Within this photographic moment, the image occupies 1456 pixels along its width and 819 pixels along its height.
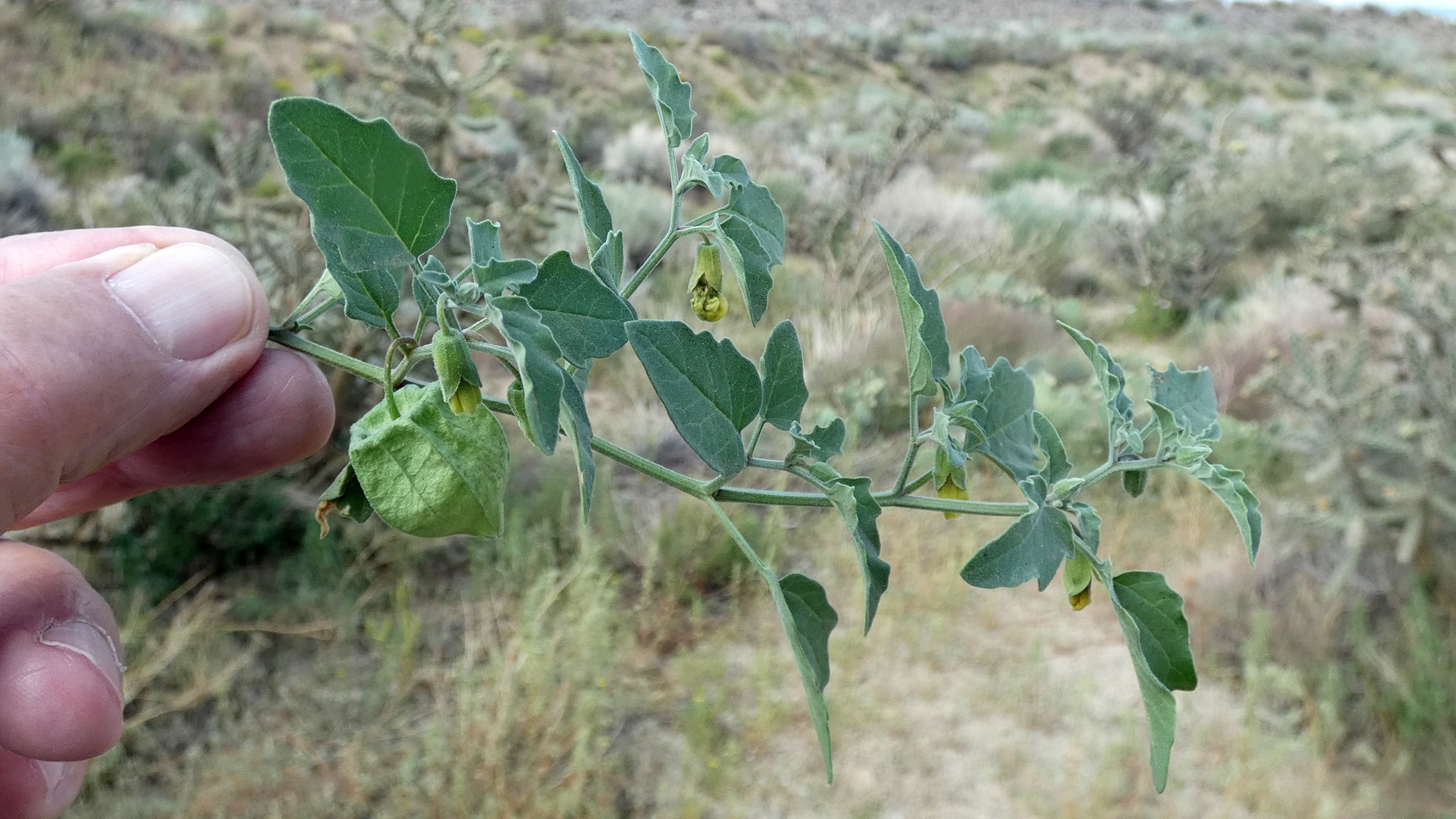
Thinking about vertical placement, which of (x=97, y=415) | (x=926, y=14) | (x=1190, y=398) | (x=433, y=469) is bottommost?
(x=926, y=14)

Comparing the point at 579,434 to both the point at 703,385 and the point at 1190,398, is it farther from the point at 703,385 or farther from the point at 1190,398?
the point at 1190,398

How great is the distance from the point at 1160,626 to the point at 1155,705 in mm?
71

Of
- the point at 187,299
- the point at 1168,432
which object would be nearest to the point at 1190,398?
the point at 1168,432

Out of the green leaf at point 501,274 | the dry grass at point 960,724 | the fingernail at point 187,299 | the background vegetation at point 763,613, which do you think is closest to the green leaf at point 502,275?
the green leaf at point 501,274

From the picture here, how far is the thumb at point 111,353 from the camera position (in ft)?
2.44

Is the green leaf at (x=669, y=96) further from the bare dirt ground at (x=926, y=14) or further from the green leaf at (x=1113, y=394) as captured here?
the bare dirt ground at (x=926, y=14)

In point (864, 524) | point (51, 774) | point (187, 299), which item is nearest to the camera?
point (864, 524)

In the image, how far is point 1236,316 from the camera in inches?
215

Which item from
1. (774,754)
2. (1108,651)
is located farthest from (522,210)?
(1108,651)

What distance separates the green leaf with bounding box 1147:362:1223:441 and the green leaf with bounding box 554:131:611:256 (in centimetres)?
43

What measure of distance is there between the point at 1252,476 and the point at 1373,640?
1.05 m

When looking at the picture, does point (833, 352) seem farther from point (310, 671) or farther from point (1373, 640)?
point (310, 671)

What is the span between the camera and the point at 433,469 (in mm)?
446

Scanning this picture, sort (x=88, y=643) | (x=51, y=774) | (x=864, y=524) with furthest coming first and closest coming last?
(x=51, y=774)
(x=88, y=643)
(x=864, y=524)
